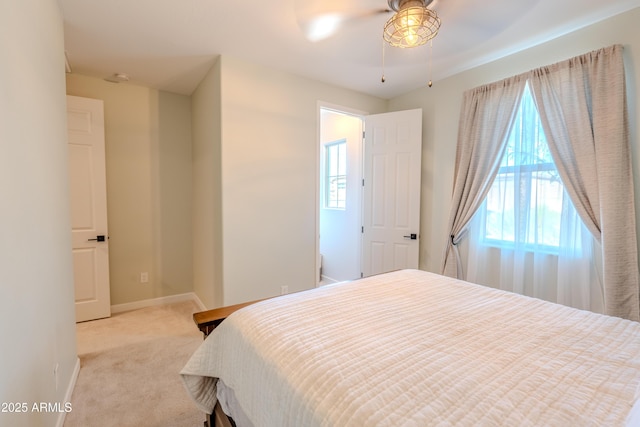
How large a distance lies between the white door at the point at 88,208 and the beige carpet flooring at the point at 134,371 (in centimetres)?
30

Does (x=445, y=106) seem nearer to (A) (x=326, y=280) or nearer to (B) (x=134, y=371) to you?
(A) (x=326, y=280)

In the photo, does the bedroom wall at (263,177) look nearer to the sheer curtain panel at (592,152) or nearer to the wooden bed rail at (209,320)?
the wooden bed rail at (209,320)

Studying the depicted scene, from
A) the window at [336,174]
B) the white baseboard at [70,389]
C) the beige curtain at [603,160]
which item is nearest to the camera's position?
the white baseboard at [70,389]

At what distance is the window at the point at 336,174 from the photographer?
4219 millimetres

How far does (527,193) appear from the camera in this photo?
92.2 inches

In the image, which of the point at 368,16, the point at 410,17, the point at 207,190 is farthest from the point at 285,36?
the point at 207,190

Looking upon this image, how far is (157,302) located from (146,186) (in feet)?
4.69

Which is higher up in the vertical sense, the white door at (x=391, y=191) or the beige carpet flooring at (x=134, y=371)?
the white door at (x=391, y=191)

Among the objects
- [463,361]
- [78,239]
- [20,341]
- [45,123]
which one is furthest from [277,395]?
[78,239]

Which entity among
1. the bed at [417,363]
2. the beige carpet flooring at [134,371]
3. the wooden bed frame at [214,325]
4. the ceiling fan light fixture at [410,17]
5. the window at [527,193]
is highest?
the ceiling fan light fixture at [410,17]

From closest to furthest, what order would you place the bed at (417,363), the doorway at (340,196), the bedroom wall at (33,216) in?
the bed at (417,363) → the bedroom wall at (33,216) → the doorway at (340,196)

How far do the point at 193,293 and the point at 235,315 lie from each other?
8.97 ft

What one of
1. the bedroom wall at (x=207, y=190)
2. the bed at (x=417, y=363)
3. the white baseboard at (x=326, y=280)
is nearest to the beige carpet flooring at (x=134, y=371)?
the bedroom wall at (x=207, y=190)

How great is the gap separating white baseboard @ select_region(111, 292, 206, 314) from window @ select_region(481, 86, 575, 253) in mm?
3266
